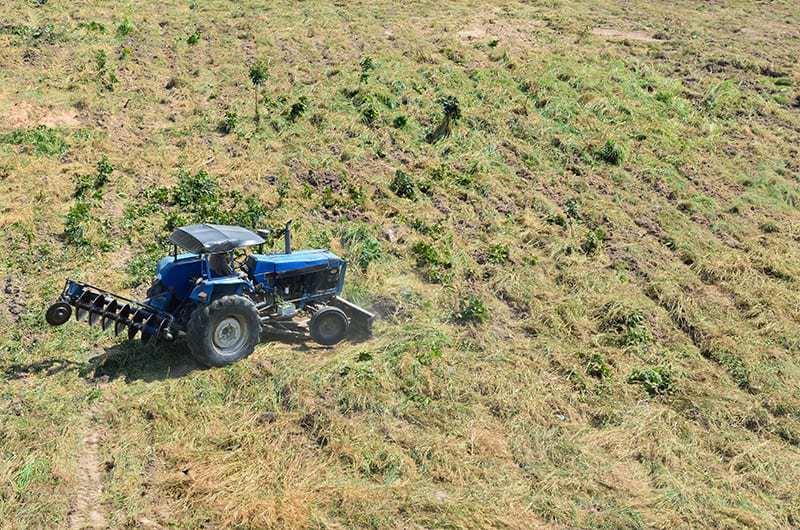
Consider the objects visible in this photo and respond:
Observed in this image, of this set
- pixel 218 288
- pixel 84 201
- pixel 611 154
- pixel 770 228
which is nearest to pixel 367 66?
pixel 611 154

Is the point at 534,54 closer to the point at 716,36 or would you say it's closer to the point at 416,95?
the point at 416,95

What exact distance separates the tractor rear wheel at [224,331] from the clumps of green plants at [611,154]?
12.5 metres

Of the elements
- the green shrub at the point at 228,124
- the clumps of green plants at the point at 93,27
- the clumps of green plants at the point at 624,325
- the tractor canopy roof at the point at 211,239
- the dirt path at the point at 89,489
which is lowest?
the clumps of green plants at the point at 624,325

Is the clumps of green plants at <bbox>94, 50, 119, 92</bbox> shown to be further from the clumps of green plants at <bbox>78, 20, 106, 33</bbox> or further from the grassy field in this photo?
the clumps of green plants at <bbox>78, 20, 106, 33</bbox>

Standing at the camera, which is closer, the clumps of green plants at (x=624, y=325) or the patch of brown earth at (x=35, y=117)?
the clumps of green plants at (x=624, y=325)

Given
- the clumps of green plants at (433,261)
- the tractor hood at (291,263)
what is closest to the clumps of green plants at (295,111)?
the clumps of green plants at (433,261)

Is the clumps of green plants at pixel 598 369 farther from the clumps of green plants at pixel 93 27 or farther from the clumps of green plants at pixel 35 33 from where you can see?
the clumps of green plants at pixel 93 27

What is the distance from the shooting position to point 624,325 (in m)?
13.4

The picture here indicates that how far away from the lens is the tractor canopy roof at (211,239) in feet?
33.8

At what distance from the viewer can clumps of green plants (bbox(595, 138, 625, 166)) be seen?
781 inches

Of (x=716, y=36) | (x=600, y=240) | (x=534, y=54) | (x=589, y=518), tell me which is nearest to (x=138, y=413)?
(x=589, y=518)

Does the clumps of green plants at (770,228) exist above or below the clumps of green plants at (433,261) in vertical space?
below

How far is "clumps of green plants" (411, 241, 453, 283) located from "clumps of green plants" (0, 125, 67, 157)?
8531 millimetres

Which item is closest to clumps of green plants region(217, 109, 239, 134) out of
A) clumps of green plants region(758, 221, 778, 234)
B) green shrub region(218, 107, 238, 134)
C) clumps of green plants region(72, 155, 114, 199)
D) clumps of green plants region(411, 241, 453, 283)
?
green shrub region(218, 107, 238, 134)
